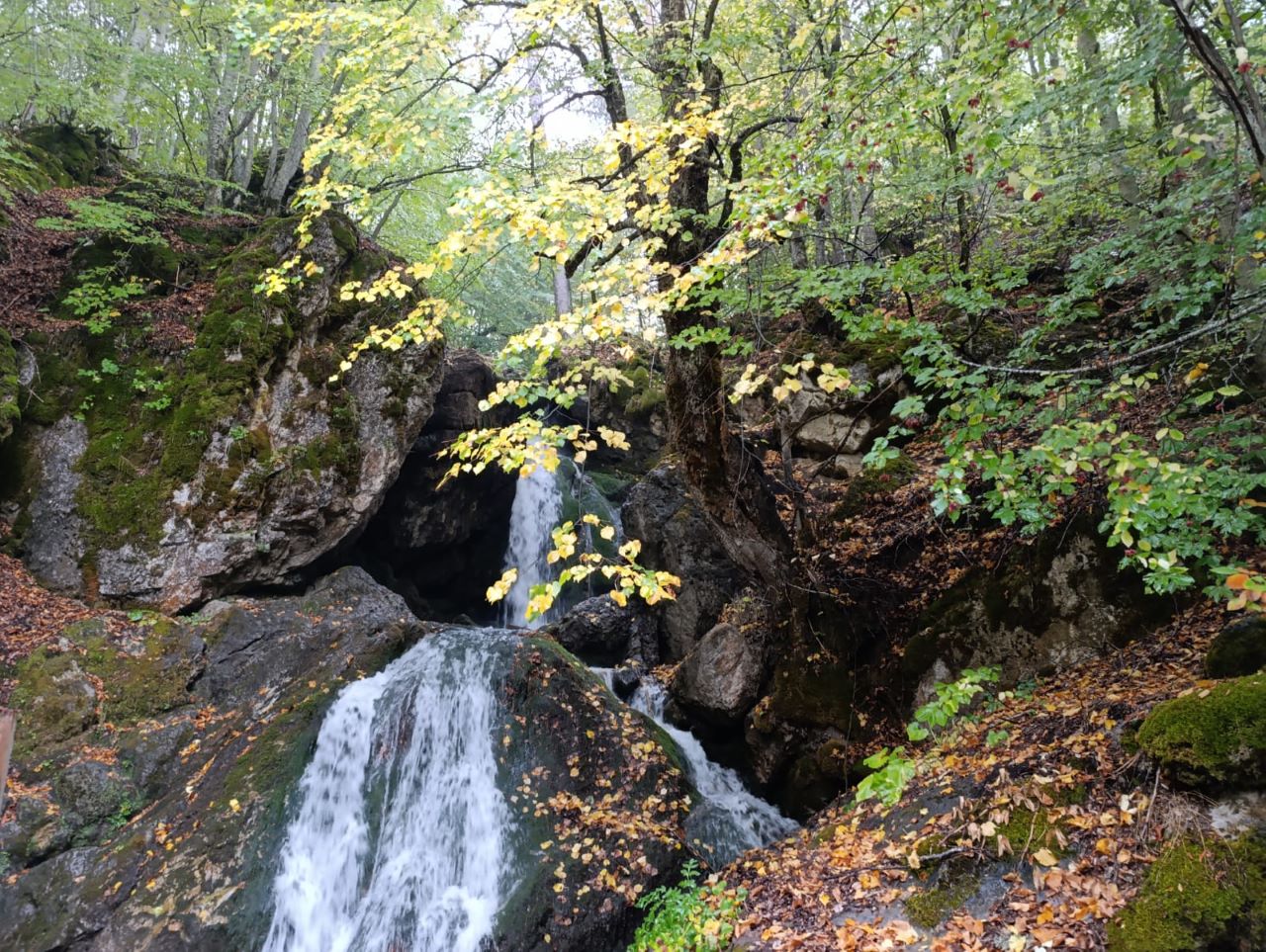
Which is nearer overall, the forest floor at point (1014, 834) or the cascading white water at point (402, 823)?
the forest floor at point (1014, 834)

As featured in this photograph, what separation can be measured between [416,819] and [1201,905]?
6109 mm

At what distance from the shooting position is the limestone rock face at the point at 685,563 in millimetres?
10133

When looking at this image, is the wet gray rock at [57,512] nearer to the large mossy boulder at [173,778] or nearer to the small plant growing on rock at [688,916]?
the large mossy boulder at [173,778]

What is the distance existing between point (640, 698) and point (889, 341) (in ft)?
21.5

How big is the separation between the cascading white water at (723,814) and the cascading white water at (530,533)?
5876 mm

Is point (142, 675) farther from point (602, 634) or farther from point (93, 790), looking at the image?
point (602, 634)

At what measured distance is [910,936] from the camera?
3.48 m

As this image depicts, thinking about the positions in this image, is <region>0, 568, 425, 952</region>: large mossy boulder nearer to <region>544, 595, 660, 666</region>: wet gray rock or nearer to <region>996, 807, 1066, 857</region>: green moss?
<region>544, 595, 660, 666</region>: wet gray rock

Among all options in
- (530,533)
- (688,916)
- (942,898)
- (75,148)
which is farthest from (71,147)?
(942,898)

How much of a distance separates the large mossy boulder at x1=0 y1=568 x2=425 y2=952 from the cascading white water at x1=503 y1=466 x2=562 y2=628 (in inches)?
211

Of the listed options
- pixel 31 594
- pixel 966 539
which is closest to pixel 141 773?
pixel 31 594

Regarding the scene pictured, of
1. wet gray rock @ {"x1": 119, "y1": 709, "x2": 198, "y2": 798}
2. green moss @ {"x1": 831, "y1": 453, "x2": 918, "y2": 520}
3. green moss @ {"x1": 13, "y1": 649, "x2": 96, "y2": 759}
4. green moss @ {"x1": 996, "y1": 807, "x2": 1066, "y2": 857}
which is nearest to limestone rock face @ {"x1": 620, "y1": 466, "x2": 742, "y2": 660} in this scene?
green moss @ {"x1": 831, "y1": 453, "x2": 918, "y2": 520}

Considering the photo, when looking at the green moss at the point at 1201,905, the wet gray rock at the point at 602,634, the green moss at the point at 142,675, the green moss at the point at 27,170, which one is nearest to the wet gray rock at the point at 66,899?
the green moss at the point at 142,675

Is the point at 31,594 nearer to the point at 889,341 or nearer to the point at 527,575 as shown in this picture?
the point at 527,575
